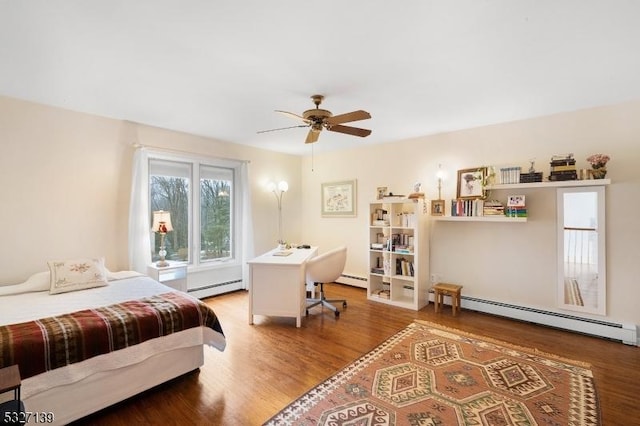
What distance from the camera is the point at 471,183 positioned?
375 centimetres

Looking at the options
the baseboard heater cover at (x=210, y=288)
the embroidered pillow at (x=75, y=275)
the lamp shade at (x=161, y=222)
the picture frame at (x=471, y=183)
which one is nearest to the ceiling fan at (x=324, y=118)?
the picture frame at (x=471, y=183)

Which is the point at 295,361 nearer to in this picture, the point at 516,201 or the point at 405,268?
the point at 405,268

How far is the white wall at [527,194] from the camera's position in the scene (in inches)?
114

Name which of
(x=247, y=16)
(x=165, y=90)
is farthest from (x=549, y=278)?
(x=165, y=90)

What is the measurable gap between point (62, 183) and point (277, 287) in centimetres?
270

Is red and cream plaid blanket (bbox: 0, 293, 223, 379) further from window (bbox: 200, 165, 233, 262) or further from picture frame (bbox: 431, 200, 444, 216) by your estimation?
picture frame (bbox: 431, 200, 444, 216)

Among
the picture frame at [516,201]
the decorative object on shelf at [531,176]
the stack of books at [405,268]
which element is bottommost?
the stack of books at [405,268]

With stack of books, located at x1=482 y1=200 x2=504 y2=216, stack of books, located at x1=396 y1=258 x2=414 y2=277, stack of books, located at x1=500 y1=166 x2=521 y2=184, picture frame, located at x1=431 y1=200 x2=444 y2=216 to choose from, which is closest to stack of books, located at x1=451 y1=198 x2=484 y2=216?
stack of books, located at x1=482 y1=200 x2=504 y2=216

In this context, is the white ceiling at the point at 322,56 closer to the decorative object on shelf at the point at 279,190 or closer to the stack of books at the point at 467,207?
the stack of books at the point at 467,207

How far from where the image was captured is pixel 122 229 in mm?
3580

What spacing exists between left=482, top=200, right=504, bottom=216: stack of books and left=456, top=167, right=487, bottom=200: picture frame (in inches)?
5.5

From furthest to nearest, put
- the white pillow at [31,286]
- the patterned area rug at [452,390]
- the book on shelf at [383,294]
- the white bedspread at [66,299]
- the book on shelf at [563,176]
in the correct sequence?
the book on shelf at [383,294] < the book on shelf at [563,176] < the white pillow at [31,286] < the white bedspread at [66,299] < the patterned area rug at [452,390]

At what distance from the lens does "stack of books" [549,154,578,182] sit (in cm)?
303

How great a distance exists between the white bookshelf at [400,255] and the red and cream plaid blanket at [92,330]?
264 cm
